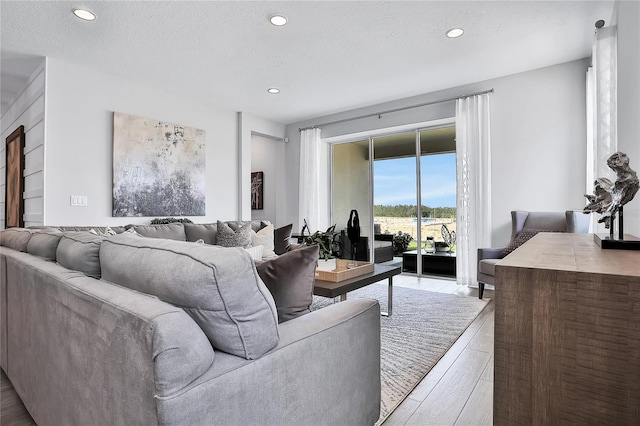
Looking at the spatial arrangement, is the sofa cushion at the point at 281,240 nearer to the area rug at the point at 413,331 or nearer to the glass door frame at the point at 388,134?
the area rug at the point at 413,331

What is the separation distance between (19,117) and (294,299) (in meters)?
5.08

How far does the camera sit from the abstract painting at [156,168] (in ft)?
13.2

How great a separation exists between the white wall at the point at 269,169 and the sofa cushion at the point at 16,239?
4353 millimetres

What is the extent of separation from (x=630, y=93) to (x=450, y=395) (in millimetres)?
2136

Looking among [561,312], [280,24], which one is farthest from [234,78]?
[561,312]

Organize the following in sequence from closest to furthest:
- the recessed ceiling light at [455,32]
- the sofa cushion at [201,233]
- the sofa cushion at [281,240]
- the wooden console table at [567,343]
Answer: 1. the wooden console table at [567,343]
2. the recessed ceiling light at [455,32]
3. the sofa cushion at [201,233]
4. the sofa cushion at [281,240]

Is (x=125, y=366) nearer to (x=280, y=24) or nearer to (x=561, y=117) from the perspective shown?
(x=280, y=24)

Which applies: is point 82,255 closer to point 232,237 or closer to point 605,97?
point 232,237

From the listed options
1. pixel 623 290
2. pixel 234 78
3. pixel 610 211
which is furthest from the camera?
pixel 234 78

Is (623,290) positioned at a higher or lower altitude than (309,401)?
higher

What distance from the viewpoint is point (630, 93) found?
209 cm

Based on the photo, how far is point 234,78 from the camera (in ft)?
13.5

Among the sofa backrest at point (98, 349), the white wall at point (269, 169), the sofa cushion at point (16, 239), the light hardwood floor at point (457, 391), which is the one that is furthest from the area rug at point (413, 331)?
the white wall at point (269, 169)

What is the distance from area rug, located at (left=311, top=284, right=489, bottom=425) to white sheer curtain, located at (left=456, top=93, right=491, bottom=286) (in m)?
0.70
